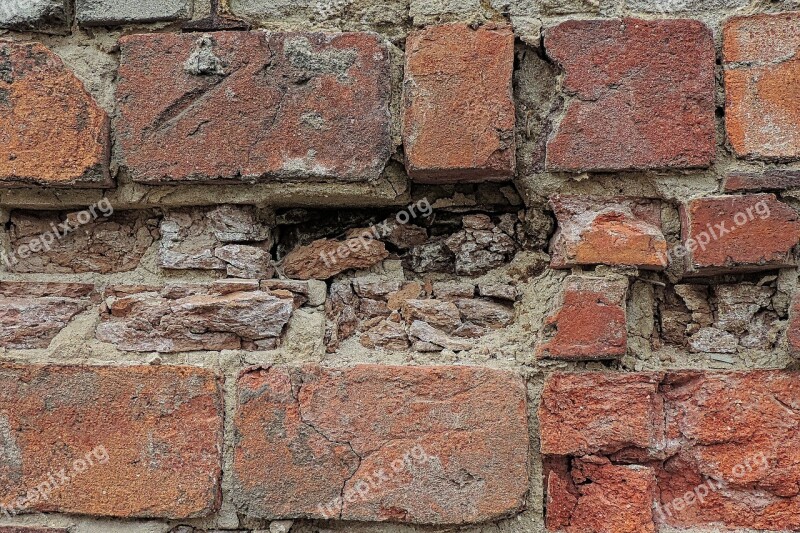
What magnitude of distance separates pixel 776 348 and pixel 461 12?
0.90 meters

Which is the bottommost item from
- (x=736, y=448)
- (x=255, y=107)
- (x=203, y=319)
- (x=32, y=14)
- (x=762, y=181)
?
(x=736, y=448)

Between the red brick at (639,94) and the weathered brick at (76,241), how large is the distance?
3.07 feet

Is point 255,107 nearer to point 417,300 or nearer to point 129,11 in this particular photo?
point 129,11

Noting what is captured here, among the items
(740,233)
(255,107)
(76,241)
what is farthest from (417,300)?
(76,241)

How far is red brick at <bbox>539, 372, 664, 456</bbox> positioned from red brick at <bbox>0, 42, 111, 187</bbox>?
1.00 metres

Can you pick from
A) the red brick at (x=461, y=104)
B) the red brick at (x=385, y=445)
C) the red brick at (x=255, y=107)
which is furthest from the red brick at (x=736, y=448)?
the red brick at (x=255, y=107)

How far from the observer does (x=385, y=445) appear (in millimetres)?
1210

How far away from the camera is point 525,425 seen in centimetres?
121

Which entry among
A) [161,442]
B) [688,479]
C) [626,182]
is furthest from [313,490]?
[626,182]

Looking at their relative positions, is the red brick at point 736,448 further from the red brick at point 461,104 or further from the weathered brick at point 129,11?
the weathered brick at point 129,11

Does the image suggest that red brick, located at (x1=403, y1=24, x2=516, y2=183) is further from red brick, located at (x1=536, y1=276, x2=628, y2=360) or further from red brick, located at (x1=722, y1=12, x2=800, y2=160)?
red brick, located at (x1=722, y1=12, x2=800, y2=160)

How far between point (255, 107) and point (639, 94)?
75 centimetres

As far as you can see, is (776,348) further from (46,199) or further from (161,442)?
(46,199)

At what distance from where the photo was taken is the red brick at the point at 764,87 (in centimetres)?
120
